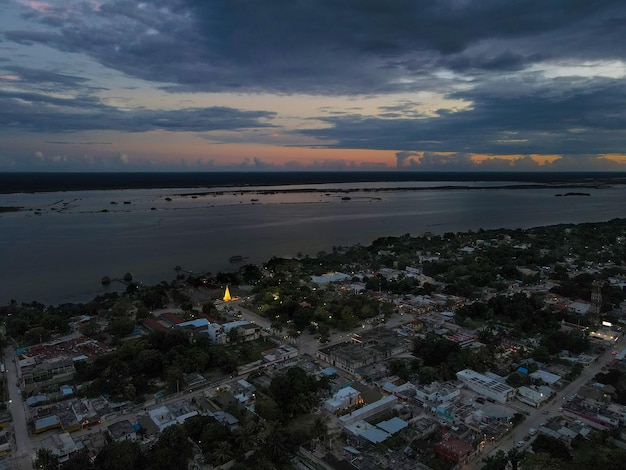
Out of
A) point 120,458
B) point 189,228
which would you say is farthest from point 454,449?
point 189,228

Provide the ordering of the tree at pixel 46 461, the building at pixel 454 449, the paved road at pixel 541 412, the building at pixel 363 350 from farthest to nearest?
the building at pixel 363 350 → the paved road at pixel 541 412 → the building at pixel 454 449 → the tree at pixel 46 461

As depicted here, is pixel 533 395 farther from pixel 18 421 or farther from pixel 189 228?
pixel 189 228

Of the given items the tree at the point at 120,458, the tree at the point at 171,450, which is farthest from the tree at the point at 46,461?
the tree at the point at 171,450

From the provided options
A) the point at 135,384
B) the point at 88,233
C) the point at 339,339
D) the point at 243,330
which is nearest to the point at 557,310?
the point at 339,339

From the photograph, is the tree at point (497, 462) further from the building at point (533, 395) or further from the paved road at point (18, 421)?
the paved road at point (18, 421)

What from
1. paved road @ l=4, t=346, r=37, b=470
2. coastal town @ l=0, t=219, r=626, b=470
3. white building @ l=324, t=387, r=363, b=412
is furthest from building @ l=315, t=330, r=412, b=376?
paved road @ l=4, t=346, r=37, b=470

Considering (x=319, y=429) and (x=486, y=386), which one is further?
(x=486, y=386)
